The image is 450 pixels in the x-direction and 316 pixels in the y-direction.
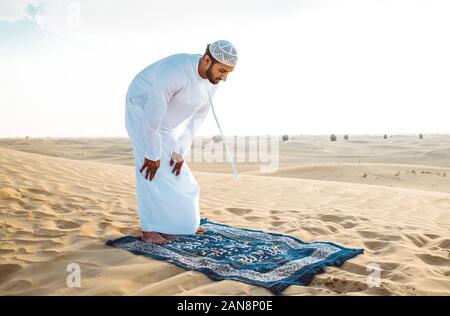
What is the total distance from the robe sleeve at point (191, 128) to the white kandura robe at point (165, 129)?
1 cm

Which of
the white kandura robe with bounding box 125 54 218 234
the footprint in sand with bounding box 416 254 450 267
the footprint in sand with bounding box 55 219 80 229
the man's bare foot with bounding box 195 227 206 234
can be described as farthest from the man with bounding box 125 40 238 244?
the footprint in sand with bounding box 416 254 450 267

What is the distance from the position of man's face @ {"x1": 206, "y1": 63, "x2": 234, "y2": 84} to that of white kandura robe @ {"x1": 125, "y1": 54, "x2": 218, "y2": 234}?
14 centimetres

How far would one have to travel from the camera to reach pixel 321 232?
14.8 feet

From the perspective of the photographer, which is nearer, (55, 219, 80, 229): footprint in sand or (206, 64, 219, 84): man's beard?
(206, 64, 219, 84): man's beard

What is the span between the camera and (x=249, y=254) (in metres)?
3.44

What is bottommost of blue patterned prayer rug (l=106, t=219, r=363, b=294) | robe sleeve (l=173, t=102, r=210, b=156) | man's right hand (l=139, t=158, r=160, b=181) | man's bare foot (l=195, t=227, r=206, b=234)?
blue patterned prayer rug (l=106, t=219, r=363, b=294)

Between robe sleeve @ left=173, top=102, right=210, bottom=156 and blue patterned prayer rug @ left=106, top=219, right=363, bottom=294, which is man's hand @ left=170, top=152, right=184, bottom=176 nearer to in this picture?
robe sleeve @ left=173, top=102, right=210, bottom=156

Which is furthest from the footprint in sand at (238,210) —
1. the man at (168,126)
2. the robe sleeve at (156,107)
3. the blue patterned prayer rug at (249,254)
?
the robe sleeve at (156,107)

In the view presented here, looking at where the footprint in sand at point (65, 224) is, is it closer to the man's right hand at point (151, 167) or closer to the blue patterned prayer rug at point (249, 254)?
the blue patterned prayer rug at point (249, 254)

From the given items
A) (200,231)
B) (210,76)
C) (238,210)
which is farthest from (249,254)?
(238,210)

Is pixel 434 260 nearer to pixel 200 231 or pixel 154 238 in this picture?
pixel 200 231

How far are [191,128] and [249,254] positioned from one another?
1.36 metres

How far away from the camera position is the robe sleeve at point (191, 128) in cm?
393

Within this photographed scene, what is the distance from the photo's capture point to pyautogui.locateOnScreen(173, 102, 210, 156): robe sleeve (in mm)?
Answer: 3934
